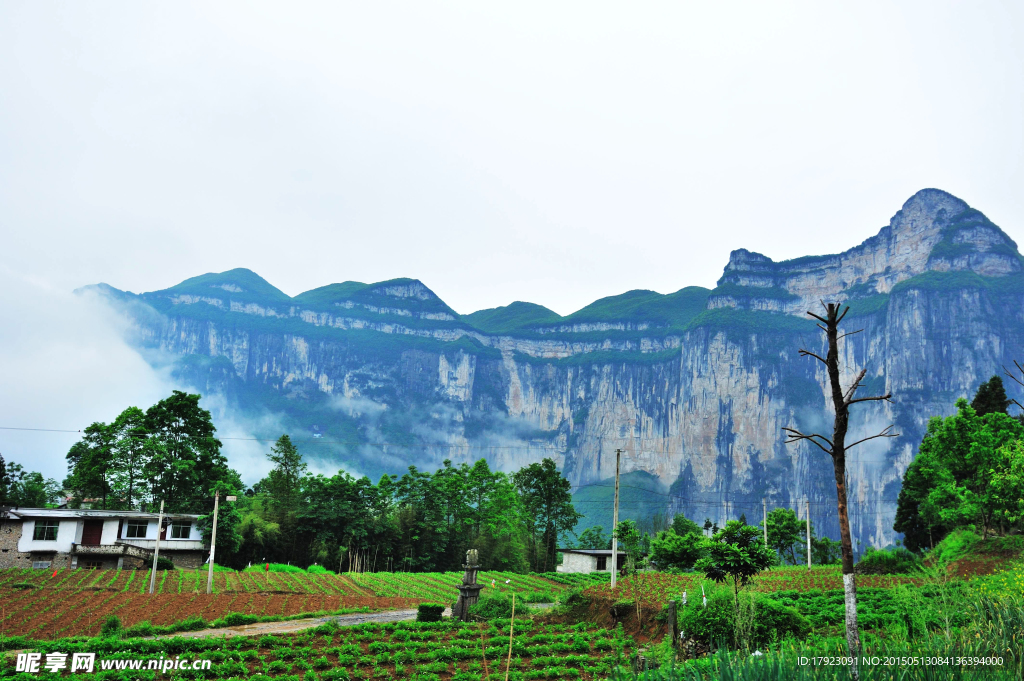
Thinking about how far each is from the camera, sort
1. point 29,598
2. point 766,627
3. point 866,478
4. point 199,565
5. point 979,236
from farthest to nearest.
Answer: point 979,236, point 866,478, point 199,565, point 29,598, point 766,627

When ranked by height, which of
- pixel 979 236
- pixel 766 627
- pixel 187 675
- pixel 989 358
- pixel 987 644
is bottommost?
pixel 187 675

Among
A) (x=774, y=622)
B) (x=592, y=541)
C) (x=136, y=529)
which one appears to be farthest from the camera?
(x=592, y=541)

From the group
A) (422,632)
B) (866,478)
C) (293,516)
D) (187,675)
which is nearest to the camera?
(187,675)

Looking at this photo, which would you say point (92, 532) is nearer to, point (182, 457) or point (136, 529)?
point (136, 529)

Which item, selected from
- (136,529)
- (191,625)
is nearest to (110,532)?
(136,529)

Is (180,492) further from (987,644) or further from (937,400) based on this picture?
(937,400)

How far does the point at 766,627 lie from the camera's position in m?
16.7

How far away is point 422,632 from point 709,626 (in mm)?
10373

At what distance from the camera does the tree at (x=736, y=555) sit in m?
17.2

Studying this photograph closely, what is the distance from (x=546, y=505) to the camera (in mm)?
71812

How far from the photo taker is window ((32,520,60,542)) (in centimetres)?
4738

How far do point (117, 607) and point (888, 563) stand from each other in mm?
42499

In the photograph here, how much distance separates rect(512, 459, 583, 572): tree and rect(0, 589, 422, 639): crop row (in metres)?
38.1

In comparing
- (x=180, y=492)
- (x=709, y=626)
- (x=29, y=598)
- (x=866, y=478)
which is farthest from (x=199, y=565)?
(x=866, y=478)
